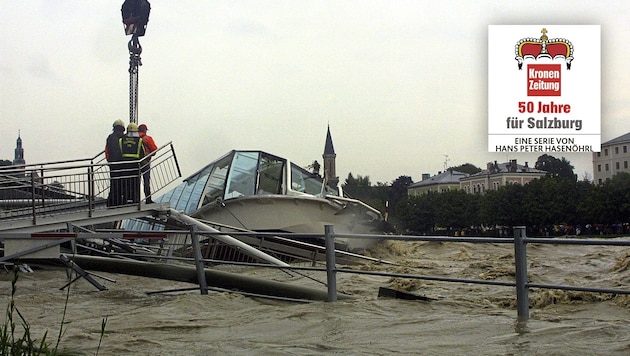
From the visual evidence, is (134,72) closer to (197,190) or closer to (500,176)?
(197,190)

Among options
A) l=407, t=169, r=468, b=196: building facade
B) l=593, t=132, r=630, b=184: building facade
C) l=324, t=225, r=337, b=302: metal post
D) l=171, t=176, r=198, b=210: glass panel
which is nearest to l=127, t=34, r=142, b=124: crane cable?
l=171, t=176, r=198, b=210: glass panel

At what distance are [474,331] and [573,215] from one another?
81.9 meters

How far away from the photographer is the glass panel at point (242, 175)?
25734 mm

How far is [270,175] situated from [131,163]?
43.0 feet

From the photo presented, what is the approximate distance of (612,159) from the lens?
9694cm

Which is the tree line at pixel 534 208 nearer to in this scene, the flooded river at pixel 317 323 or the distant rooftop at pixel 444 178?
the distant rooftop at pixel 444 178

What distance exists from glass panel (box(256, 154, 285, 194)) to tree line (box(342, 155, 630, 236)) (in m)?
30.6

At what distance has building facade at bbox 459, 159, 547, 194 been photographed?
12456 cm

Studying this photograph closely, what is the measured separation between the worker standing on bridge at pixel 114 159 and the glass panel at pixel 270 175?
11518 mm

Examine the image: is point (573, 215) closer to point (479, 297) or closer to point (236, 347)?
point (479, 297)

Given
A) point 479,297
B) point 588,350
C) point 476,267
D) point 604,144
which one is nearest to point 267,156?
point 476,267

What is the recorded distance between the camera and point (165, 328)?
789 cm

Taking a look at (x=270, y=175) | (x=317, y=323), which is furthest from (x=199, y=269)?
(x=270, y=175)

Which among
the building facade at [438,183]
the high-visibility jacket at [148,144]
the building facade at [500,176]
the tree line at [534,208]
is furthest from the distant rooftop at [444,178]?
the high-visibility jacket at [148,144]
